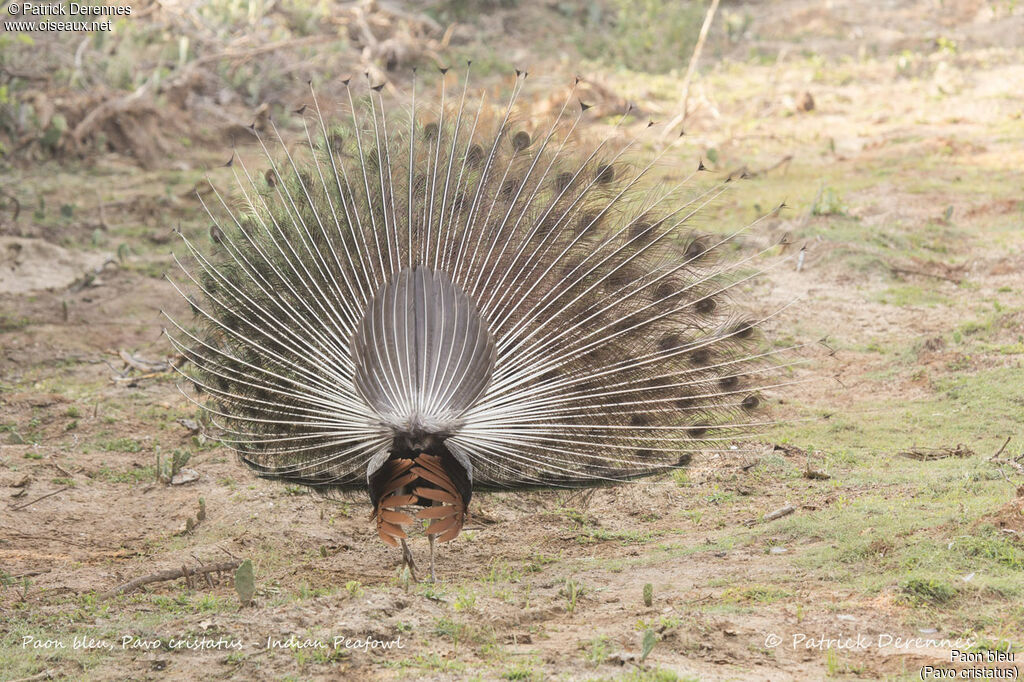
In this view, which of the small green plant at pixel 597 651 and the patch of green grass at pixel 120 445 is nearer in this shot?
the small green plant at pixel 597 651

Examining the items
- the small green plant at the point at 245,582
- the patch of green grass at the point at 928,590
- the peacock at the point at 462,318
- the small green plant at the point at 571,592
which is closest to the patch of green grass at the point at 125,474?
the peacock at the point at 462,318

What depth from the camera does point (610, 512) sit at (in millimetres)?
6184

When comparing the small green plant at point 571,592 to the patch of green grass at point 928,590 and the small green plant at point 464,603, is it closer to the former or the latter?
the small green plant at point 464,603

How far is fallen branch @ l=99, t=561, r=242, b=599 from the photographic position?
4941 millimetres

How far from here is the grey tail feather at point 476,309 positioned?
16.6 ft

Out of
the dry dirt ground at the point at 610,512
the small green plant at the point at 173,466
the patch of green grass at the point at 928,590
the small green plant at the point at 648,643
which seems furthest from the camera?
the small green plant at the point at 173,466

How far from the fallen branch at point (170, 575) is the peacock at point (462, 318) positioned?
48 centimetres

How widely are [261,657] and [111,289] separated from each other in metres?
A: 6.73

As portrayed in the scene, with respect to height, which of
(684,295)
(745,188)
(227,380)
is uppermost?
(745,188)

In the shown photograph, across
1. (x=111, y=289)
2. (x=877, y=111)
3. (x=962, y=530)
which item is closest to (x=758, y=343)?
(x=962, y=530)

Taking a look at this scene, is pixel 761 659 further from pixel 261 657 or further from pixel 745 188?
pixel 745 188

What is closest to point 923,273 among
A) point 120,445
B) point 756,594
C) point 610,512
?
point 610,512

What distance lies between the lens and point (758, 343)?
5.63 meters

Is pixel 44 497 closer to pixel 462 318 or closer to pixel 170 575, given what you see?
pixel 170 575
